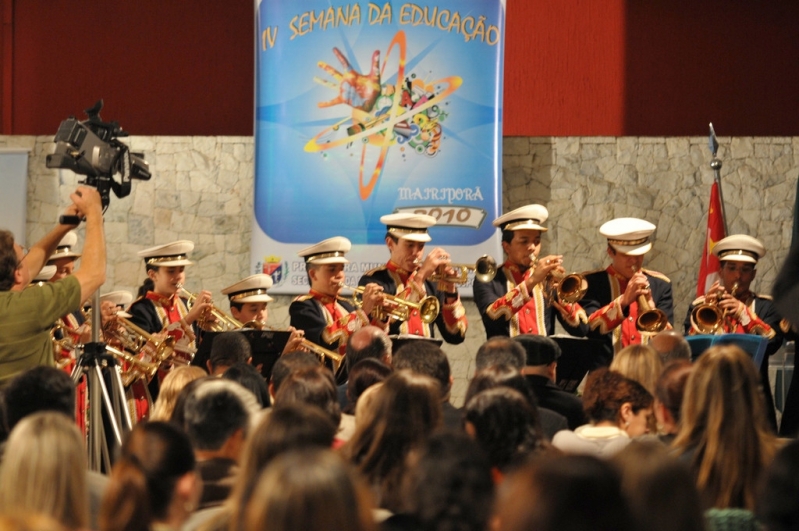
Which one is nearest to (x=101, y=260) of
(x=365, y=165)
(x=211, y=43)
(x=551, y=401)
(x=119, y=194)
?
(x=119, y=194)

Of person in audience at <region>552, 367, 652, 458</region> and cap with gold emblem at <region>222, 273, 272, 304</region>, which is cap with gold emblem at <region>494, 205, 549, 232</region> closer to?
cap with gold emblem at <region>222, 273, 272, 304</region>

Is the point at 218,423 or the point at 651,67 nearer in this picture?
the point at 218,423

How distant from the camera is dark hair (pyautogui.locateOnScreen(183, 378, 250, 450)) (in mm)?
3295

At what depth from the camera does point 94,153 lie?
5086 mm

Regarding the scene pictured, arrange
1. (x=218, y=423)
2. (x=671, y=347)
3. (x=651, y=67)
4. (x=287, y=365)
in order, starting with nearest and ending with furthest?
1. (x=218, y=423)
2. (x=287, y=365)
3. (x=671, y=347)
4. (x=651, y=67)

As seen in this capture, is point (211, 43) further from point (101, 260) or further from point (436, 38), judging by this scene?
point (101, 260)

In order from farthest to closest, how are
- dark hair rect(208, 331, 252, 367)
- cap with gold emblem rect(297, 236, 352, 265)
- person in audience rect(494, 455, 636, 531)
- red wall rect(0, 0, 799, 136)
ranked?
red wall rect(0, 0, 799, 136)
cap with gold emblem rect(297, 236, 352, 265)
dark hair rect(208, 331, 252, 367)
person in audience rect(494, 455, 636, 531)

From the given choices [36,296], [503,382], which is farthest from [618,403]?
[36,296]

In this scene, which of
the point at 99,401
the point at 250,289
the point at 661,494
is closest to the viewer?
the point at 661,494

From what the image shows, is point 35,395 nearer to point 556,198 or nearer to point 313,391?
point 313,391

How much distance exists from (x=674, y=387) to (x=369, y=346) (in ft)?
5.51

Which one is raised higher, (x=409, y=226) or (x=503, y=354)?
(x=409, y=226)

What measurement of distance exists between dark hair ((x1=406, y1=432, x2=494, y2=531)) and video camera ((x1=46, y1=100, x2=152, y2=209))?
120 inches

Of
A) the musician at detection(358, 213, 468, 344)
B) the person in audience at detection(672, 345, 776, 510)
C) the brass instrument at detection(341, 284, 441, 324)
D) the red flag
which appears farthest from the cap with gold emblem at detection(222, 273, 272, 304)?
the person in audience at detection(672, 345, 776, 510)
